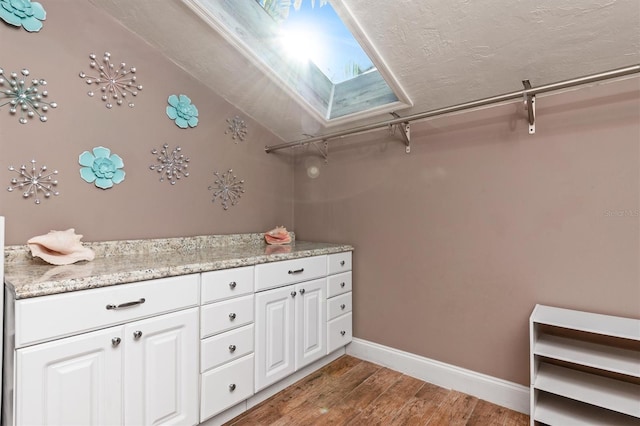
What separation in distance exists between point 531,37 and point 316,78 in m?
1.32

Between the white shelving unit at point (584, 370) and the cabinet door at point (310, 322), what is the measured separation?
1.21 meters

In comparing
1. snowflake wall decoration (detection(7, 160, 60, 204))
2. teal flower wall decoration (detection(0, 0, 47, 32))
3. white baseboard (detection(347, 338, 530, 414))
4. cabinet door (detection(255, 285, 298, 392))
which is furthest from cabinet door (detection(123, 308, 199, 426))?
teal flower wall decoration (detection(0, 0, 47, 32))

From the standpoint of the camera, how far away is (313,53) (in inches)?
85.0

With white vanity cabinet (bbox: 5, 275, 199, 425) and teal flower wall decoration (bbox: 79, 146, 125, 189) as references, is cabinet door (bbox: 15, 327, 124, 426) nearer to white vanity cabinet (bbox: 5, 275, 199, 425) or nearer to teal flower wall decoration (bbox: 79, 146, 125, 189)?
white vanity cabinet (bbox: 5, 275, 199, 425)

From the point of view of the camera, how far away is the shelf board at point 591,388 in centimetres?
140

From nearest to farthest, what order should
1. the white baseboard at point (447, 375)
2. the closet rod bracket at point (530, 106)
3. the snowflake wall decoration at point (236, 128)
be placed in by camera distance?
the closet rod bracket at point (530, 106)
the white baseboard at point (447, 375)
the snowflake wall decoration at point (236, 128)

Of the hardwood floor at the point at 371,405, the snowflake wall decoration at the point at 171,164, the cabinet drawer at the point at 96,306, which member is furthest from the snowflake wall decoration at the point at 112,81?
the hardwood floor at the point at 371,405

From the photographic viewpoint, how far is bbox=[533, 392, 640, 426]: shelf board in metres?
1.50

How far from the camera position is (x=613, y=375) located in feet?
5.36

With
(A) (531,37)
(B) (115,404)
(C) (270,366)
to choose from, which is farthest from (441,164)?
(B) (115,404)

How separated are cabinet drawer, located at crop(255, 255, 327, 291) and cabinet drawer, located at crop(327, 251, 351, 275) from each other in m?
0.05

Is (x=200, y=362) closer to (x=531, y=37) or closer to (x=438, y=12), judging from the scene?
Result: (x=438, y=12)

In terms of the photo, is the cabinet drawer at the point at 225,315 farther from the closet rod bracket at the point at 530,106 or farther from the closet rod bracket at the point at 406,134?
the closet rod bracket at the point at 530,106

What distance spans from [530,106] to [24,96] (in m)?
2.54
